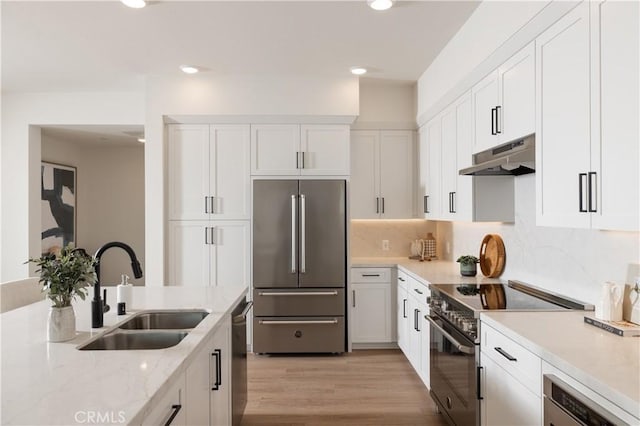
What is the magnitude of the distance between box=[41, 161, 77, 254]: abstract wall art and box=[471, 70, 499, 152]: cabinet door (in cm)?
528

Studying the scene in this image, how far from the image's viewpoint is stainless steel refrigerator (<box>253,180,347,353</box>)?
4.18m

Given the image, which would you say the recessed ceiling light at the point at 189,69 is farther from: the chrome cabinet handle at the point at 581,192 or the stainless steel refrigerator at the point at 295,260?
the chrome cabinet handle at the point at 581,192

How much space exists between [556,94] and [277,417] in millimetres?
2619

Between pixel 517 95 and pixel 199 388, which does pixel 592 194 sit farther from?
pixel 199 388

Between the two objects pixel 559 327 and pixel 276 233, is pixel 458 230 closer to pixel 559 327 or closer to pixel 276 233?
pixel 276 233

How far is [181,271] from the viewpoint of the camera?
4293 millimetres

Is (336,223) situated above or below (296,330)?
above

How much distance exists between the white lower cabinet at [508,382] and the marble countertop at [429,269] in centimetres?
107

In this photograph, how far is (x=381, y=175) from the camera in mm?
4590

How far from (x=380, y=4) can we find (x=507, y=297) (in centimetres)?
195

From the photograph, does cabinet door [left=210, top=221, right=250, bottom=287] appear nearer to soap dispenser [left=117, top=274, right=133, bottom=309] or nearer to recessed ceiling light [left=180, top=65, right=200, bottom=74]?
recessed ceiling light [left=180, top=65, right=200, bottom=74]

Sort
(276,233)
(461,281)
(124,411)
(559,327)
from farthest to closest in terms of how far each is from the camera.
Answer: (276,233) < (461,281) < (559,327) < (124,411)

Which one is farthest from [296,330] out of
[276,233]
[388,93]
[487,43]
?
[487,43]

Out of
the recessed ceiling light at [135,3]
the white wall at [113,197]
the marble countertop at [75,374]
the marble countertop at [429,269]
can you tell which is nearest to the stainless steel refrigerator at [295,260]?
the marble countertop at [429,269]
